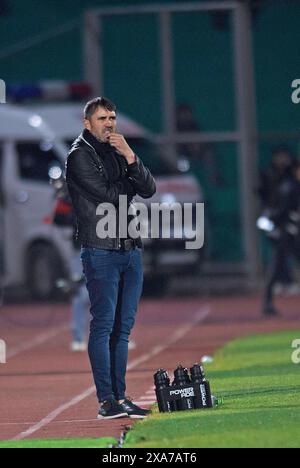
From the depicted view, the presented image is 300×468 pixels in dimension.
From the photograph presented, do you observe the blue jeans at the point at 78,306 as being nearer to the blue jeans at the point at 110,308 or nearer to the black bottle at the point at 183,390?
the blue jeans at the point at 110,308

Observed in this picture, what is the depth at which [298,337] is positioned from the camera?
749 inches

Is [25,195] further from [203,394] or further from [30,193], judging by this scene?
[203,394]

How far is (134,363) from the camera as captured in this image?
1723cm

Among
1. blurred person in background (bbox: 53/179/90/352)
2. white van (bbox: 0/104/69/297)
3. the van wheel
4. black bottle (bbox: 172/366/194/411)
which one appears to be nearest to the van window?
white van (bbox: 0/104/69/297)

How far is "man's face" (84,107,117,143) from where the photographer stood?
1200cm

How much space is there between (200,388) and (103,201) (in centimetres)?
143

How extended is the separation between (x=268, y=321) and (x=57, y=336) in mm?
2709

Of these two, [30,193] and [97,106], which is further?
[30,193]

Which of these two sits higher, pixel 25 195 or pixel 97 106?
pixel 25 195

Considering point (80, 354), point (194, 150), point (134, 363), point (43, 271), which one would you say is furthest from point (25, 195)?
point (134, 363)

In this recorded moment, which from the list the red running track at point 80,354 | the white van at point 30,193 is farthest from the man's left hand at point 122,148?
the white van at point 30,193

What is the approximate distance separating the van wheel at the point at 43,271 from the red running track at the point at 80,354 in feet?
1.20

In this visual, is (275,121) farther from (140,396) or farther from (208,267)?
(140,396)
